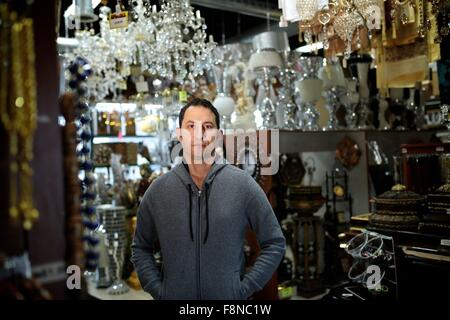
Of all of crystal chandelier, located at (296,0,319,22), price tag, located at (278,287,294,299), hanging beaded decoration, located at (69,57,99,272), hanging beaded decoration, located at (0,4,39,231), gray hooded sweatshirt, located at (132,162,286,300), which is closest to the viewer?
hanging beaded decoration, located at (0,4,39,231)

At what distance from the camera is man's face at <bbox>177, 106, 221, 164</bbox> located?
1.72 m

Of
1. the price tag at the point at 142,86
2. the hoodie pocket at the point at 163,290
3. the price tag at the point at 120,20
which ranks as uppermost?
the price tag at the point at 142,86

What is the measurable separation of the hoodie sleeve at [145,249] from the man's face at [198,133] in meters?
0.26

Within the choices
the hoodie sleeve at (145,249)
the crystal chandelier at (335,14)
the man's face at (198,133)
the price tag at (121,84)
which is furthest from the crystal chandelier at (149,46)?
the hoodie sleeve at (145,249)

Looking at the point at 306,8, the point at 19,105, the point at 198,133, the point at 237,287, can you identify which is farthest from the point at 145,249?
the point at 306,8

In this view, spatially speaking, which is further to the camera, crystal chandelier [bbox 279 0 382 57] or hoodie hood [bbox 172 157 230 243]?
crystal chandelier [bbox 279 0 382 57]

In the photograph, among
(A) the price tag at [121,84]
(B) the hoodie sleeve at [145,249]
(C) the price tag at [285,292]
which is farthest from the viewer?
(A) the price tag at [121,84]

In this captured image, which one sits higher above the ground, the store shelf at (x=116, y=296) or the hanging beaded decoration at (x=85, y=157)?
the hanging beaded decoration at (x=85, y=157)

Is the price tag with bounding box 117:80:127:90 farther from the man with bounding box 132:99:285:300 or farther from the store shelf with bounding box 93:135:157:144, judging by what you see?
the man with bounding box 132:99:285:300

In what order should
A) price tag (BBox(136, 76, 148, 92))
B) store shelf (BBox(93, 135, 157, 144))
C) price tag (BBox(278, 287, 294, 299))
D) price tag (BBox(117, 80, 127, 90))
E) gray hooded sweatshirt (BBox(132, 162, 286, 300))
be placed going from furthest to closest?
store shelf (BBox(93, 135, 157, 144)), price tag (BBox(117, 80, 127, 90)), price tag (BBox(136, 76, 148, 92)), price tag (BBox(278, 287, 294, 299)), gray hooded sweatshirt (BBox(132, 162, 286, 300))

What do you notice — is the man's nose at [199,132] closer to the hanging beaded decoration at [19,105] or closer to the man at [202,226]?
the man at [202,226]

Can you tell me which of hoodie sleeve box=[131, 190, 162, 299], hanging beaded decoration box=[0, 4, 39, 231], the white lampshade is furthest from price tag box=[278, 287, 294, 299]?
hanging beaded decoration box=[0, 4, 39, 231]

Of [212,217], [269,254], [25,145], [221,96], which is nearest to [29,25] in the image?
[25,145]

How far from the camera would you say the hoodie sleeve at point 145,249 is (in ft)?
5.70
